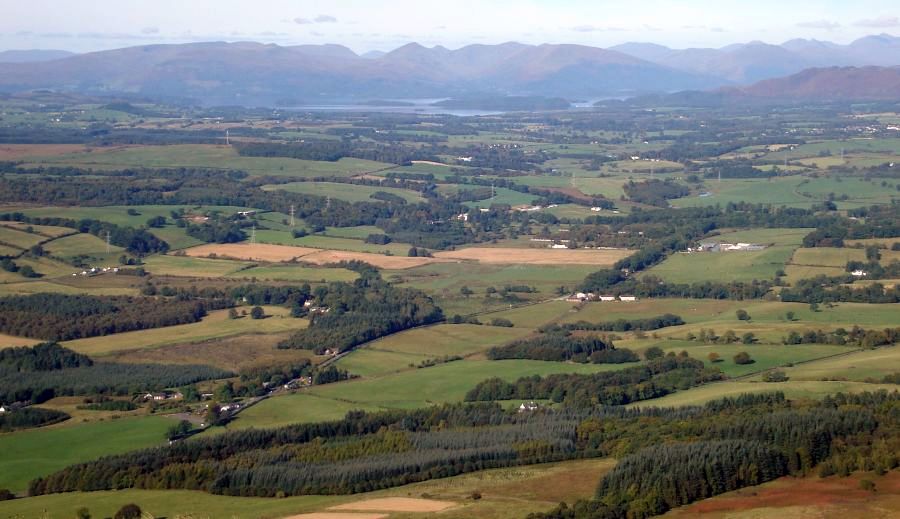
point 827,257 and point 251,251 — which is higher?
point 827,257

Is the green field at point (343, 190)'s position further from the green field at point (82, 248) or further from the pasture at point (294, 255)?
the green field at point (82, 248)

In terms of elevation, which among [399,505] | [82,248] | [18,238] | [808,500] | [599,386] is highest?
[808,500]

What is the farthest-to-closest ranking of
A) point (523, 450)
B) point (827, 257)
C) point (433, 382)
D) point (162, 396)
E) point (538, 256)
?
1. point (538, 256)
2. point (827, 257)
3. point (433, 382)
4. point (162, 396)
5. point (523, 450)

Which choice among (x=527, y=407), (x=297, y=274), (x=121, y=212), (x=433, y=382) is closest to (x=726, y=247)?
(x=297, y=274)

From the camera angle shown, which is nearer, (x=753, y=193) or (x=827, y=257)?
(x=827, y=257)

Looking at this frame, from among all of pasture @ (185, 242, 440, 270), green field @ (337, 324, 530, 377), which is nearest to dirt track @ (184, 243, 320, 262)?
pasture @ (185, 242, 440, 270)

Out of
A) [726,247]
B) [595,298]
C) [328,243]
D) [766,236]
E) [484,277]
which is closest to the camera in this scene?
[595,298]

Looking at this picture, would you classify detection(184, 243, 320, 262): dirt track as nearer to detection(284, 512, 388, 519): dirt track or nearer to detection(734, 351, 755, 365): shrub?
detection(734, 351, 755, 365): shrub

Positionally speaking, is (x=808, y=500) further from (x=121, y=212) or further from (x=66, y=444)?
(x=121, y=212)
